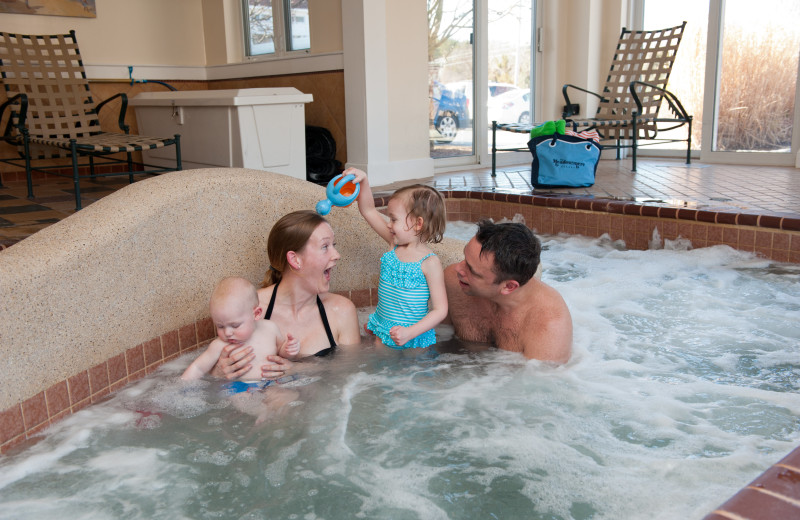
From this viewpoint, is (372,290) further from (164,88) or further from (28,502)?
(164,88)

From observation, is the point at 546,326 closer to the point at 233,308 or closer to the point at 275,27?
the point at 233,308

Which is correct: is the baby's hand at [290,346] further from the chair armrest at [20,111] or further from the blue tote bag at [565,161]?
the chair armrest at [20,111]

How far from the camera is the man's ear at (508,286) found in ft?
7.34

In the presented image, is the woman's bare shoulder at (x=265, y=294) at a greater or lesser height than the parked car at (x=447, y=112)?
lesser

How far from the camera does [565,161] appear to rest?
5211mm

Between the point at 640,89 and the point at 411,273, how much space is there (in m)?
5.38

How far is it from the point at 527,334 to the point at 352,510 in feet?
3.25

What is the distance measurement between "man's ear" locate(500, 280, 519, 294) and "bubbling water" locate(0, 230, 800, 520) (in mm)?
285

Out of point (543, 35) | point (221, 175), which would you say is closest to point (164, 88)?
point (543, 35)

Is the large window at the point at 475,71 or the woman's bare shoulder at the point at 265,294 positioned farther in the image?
the large window at the point at 475,71

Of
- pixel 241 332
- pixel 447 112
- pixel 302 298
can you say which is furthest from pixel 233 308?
pixel 447 112

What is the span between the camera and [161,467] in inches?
72.2

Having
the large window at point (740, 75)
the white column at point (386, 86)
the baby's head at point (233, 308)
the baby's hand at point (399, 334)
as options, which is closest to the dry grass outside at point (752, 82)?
the large window at point (740, 75)

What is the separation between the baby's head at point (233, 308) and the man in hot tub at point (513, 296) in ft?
2.41
